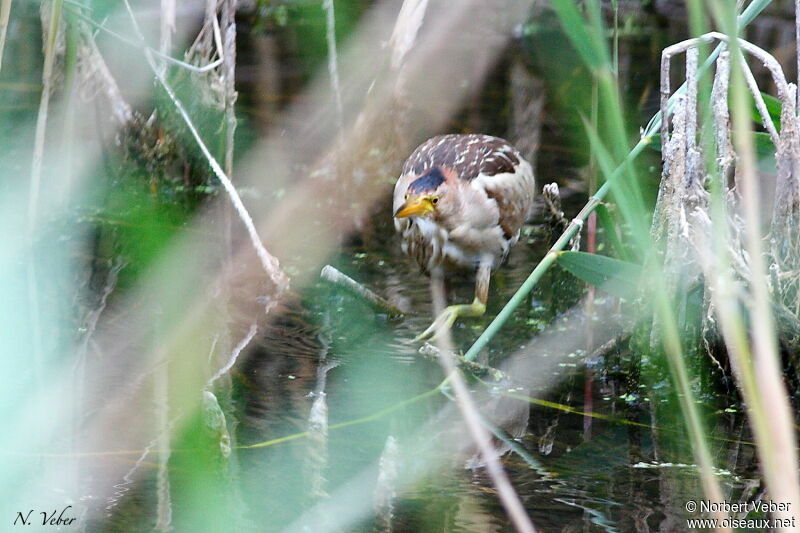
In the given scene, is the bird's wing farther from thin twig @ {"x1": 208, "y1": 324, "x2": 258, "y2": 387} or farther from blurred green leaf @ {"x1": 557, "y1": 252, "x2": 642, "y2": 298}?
blurred green leaf @ {"x1": 557, "y1": 252, "x2": 642, "y2": 298}

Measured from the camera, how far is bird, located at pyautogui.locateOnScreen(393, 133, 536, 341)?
393 cm

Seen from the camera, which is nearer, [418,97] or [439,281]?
[439,281]

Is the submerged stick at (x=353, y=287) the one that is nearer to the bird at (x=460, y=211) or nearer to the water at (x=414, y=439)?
the water at (x=414, y=439)

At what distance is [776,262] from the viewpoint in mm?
3053

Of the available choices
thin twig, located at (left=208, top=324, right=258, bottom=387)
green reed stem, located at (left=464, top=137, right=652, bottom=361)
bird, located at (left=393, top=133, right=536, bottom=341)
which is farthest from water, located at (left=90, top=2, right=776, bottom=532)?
green reed stem, located at (left=464, top=137, right=652, bottom=361)

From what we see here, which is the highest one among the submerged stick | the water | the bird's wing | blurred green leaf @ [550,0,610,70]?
blurred green leaf @ [550,0,610,70]

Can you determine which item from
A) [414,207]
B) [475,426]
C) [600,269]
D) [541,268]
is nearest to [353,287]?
[414,207]

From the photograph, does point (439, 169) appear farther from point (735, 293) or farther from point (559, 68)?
point (559, 68)

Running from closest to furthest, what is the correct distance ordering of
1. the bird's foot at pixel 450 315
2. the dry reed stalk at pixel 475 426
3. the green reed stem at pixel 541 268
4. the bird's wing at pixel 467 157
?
the dry reed stalk at pixel 475 426, the green reed stem at pixel 541 268, the bird's foot at pixel 450 315, the bird's wing at pixel 467 157

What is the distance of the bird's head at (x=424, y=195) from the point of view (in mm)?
3811

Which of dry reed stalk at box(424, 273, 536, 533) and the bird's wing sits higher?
the bird's wing

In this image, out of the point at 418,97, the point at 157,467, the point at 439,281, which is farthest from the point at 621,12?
the point at 157,467

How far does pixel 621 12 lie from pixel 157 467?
6.60m

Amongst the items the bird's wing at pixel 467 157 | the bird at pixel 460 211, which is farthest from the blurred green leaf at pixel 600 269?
the bird's wing at pixel 467 157
